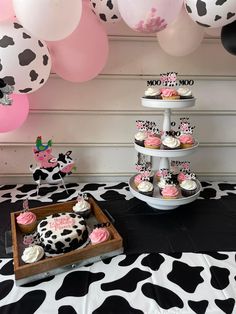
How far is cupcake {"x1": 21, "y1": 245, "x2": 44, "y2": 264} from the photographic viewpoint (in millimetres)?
899

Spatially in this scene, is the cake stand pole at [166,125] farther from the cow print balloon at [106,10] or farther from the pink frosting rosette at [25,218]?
the pink frosting rosette at [25,218]

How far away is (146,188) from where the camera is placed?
121 centimetres

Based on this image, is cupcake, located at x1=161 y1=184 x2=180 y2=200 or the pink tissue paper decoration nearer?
the pink tissue paper decoration

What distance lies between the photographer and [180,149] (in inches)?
45.5

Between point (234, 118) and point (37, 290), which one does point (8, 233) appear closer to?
point (37, 290)

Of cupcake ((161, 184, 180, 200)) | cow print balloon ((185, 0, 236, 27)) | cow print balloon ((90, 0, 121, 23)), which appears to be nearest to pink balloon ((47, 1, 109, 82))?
cow print balloon ((90, 0, 121, 23))

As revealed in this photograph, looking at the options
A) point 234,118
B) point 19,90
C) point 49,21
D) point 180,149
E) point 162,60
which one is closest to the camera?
point 49,21

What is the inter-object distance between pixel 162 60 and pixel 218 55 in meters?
0.31

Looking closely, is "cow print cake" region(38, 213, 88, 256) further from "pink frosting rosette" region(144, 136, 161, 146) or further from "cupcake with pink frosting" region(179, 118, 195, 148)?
"cupcake with pink frosting" region(179, 118, 195, 148)

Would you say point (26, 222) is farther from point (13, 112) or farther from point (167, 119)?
point (167, 119)

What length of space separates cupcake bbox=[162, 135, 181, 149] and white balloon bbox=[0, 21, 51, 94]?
0.57m

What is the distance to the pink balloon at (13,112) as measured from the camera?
1.16 meters

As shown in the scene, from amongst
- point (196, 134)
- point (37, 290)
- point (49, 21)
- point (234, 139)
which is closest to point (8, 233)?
point (37, 290)

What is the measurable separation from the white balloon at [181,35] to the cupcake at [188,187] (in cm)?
59
